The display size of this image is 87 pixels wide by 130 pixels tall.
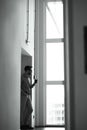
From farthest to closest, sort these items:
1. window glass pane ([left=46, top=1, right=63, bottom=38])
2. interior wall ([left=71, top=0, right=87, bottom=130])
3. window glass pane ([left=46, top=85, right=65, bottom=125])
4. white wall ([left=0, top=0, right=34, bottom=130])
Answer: window glass pane ([left=46, top=1, right=63, bottom=38]), window glass pane ([left=46, top=85, right=65, bottom=125]), white wall ([left=0, top=0, right=34, bottom=130]), interior wall ([left=71, top=0, right=87, bottom=130])

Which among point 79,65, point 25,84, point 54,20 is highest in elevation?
point 54,20

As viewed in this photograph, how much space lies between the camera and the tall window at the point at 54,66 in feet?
37.0

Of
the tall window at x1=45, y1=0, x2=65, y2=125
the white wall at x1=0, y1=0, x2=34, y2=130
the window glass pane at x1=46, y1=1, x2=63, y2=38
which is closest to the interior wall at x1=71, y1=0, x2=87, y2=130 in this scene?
the white wall at x1=0, y1=0, x2=34, y2=130

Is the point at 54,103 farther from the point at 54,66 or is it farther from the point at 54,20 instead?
the point at 54,20

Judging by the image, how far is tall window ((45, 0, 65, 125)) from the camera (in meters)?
11.3

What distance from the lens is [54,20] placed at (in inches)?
462

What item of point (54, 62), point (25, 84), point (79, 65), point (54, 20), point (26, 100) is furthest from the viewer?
point (54, 20)

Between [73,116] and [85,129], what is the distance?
177 millimetres

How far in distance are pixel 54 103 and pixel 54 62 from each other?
1685 millimetres

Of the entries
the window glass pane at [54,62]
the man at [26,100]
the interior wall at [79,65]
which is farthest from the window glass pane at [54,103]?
the interior wall at [79,65]

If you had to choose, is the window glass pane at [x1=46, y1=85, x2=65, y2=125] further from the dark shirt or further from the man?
the dark shirt

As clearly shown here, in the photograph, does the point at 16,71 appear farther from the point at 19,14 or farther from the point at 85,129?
the point at 85,129

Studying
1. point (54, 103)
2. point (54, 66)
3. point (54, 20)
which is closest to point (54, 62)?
point (54, 66)

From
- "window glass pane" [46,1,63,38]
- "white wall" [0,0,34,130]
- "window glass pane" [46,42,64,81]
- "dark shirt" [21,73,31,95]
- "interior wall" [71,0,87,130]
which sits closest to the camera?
"interior wall" [71,0,87,130]
